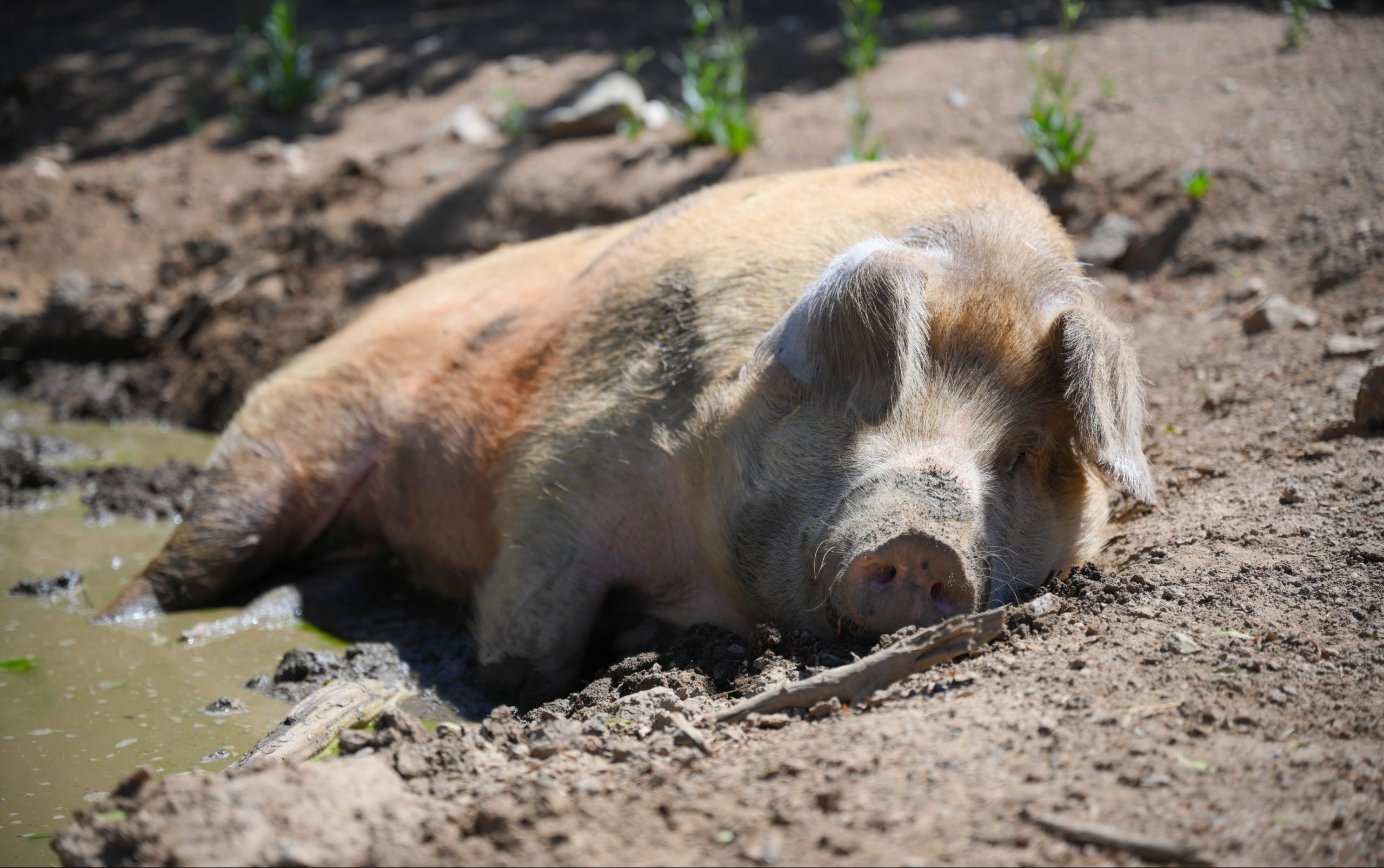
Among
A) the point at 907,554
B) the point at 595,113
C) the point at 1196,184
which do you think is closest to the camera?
the point at 907,554

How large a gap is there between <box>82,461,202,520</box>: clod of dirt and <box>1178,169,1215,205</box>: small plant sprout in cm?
539

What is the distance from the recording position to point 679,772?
252 cm

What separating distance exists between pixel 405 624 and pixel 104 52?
7.95 meters

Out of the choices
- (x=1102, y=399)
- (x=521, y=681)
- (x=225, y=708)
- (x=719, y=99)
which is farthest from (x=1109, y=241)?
(x=225, y=708)

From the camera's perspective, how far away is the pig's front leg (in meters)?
3.90

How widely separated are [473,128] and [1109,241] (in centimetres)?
452

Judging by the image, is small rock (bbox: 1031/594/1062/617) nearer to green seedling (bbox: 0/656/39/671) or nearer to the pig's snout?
the pig's snout

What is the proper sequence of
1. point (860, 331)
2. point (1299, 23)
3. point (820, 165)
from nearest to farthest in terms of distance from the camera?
point (860, 331)
point (820, 165)
point (1299, 23)

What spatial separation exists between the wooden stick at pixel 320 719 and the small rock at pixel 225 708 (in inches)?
11.4

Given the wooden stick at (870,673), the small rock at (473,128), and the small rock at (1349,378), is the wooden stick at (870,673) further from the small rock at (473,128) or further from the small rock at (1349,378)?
the small rock at (473,128)

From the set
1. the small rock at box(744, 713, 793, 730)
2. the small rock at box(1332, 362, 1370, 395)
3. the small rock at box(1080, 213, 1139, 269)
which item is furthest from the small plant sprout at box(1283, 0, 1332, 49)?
the small rock at box(744, 713, 793, 730)

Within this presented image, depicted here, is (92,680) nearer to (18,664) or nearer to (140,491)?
(18,664)

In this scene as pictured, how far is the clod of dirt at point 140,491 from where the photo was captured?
5629 mm

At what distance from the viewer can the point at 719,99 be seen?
741 cm
